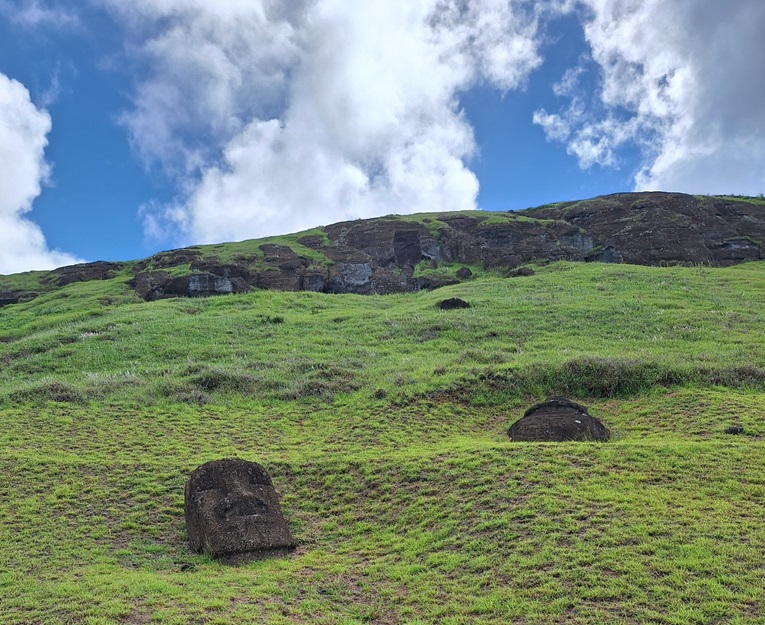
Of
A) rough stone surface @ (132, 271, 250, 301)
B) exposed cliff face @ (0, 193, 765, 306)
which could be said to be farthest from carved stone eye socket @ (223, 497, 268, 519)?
exposed cliff face @ (0, 193, 765, 306)

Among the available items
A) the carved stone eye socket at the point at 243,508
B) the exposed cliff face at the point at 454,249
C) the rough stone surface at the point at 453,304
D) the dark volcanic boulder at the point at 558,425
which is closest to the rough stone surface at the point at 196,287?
the exposed cliff face at the point at 454,249

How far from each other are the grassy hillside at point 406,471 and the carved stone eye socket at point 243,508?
102 centimetres

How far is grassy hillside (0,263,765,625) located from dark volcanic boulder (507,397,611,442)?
81cm

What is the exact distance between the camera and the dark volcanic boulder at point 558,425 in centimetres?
1519

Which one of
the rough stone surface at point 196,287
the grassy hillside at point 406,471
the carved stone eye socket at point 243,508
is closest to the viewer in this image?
the grassy hillside at point 406,471

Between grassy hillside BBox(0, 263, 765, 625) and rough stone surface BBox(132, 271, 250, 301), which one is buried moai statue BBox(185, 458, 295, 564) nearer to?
grassy hillside BBox(0, 263, 765, 625)

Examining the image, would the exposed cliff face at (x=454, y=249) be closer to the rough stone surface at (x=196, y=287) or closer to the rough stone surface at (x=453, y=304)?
the rough stone surface at (x=196, y=287)

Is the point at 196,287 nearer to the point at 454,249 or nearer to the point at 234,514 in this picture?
the point at 454,249

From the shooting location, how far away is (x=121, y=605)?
8.14 metres

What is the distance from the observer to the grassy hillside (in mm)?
8281

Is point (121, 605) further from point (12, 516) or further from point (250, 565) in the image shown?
point (12, 516)

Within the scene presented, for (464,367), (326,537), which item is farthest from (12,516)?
(464,367)

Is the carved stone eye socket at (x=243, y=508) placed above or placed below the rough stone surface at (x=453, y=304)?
below

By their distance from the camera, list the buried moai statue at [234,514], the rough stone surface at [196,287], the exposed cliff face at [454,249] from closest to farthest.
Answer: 1. the buried moai statue at [234,514]
2. the rough stone surface at [196,287]
3. the exposed cliff face at [454,249]
